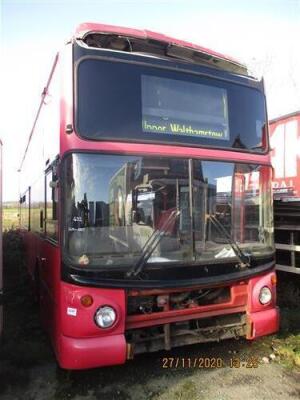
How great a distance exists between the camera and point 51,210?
4457 millimetres

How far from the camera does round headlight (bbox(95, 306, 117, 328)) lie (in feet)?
12.3

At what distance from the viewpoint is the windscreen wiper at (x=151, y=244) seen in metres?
3.80

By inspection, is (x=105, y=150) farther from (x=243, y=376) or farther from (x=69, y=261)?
(x=243, y=376)

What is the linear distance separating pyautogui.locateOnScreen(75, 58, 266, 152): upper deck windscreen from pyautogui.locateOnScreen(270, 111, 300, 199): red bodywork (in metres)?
2.77

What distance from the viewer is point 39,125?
5902mm

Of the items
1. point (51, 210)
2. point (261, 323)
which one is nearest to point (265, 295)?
point (261, 323)

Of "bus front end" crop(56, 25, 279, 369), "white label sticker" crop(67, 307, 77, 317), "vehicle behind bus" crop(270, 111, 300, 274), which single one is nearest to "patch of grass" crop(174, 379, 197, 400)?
"bus front end" crop(56, 25, 279, 369)

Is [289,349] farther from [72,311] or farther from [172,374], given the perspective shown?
[72,311]

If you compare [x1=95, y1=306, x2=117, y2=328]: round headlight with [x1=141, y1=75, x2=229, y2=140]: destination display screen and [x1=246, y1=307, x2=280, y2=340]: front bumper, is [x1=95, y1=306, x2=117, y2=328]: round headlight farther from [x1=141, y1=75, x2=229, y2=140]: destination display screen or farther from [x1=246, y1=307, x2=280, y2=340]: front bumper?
[x1=141, y1=75, x2=229, y2=140]: destination display screen

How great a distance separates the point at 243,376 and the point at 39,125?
13.4ft

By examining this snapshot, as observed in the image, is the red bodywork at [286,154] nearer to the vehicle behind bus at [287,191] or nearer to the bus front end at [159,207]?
the vehicle behind bus at [287,191]

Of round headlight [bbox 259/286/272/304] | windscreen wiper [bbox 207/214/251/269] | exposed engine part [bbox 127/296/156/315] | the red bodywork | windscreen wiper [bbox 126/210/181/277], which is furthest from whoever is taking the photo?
the red bodywork

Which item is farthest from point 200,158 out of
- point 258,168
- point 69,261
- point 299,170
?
point 299,170

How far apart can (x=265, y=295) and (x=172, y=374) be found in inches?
50.6
